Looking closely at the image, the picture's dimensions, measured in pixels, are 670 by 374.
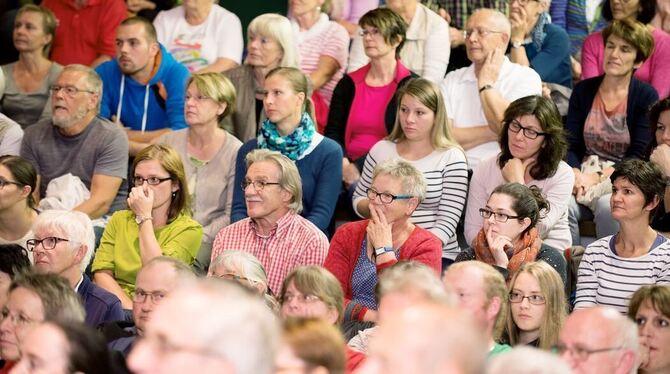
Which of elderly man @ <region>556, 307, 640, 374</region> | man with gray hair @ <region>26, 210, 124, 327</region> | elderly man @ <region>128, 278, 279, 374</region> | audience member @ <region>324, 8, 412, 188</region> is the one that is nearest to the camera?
elderly man @ <region>128, 278, 279, 374</region>

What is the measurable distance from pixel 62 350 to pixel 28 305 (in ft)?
3.01

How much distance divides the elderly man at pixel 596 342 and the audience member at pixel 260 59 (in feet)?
11.4

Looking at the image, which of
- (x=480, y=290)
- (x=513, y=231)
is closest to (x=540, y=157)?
(x=513, y=231)

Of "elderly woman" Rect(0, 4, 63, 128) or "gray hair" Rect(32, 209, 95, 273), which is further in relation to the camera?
"elderly woman" Rect(0, 4, 63, 128)

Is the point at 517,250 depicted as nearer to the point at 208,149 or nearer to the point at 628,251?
the point at 628,251

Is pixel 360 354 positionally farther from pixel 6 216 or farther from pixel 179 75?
pixel 179 75

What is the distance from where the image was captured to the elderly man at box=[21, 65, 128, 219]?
6215mm

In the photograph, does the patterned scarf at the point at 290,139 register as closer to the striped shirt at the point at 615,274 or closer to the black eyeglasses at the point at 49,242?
the black eyeglasses at the point at 49,242

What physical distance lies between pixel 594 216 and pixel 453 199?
0.70 m

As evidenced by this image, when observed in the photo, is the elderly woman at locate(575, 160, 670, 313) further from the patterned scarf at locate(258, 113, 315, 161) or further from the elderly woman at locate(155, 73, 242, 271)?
the elderly woman at locate(155, 73, 242, 271)

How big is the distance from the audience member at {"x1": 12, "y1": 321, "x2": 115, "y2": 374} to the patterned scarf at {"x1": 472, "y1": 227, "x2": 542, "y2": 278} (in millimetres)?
2312

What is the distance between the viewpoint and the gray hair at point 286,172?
18.0 feet

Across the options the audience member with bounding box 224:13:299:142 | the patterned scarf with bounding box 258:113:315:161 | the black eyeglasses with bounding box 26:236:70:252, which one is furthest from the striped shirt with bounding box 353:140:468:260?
the black eyeglasses with bounding box 26:236:70:252

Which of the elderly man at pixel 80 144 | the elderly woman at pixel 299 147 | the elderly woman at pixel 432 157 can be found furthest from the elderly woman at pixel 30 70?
the elderly woman at pixel 432 157
